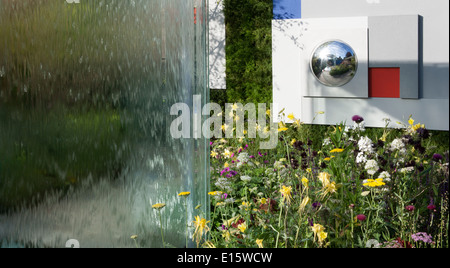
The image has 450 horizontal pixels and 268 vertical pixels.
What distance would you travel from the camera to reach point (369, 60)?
633 centimetres

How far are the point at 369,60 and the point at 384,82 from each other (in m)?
0.30

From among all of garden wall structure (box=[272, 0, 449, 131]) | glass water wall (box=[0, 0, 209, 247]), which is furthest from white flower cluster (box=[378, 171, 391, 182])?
garden wall structure (box=[272, 0, 449, 131])

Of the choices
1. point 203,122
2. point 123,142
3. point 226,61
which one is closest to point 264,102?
point 226,61

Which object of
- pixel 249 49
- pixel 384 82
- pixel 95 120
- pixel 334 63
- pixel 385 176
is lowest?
pixel 385 176

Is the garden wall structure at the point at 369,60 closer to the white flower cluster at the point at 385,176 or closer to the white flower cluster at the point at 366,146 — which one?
the white flower cluster at the point at 366,146

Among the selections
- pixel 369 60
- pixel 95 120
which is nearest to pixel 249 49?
pixel 369 60

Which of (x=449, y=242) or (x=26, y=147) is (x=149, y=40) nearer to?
(x=26, y=147)

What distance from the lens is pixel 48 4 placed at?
2.29 meters

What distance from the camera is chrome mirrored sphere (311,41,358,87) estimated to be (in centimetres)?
636

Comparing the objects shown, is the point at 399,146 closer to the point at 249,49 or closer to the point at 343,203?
the point at 343,203

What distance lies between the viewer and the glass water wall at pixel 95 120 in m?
2.20

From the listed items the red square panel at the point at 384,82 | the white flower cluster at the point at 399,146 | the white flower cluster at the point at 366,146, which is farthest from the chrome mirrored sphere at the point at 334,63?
the white flower cluster at the point at 366,146

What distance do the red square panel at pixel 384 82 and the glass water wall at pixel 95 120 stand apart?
3630 millimetres

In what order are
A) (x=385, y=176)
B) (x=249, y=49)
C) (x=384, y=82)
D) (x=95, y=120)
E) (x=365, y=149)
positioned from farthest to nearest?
(x=249, y=49), (x=384, y=82), (x=365, y=149), (x=385, y=176), (x=95, y=120)
